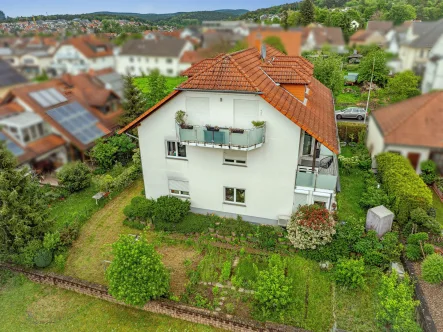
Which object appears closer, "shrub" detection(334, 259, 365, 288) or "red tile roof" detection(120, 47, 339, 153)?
"shrub" detection(334, 259, 365, 288)

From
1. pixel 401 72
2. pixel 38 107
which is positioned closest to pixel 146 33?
pixel 38 107

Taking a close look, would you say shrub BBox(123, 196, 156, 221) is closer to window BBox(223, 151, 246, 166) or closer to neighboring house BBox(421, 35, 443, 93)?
window BBox(223, 151, 246, 166)

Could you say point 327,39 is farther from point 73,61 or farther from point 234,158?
point 73,61

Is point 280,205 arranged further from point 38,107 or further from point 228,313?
point 38,107

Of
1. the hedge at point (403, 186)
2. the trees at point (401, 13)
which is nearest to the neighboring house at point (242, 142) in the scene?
the hedge at point (403, 186)

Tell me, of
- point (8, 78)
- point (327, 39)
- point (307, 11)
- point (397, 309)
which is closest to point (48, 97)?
point (8, 78)

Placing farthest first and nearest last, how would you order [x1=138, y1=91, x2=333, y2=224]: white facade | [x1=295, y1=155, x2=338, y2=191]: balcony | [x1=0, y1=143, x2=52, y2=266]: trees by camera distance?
[x1=295, y1=155, x2=338, y2=191]: balcony → [x1=138, y1=91, x2=333, y2=224]: white facade → [x1=0, y1=143, x2=52, y2=266]: trees

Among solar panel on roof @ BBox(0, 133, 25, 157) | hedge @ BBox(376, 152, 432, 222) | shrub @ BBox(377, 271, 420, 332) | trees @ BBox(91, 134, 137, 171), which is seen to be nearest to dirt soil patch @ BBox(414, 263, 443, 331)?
shrub @ BBox(377, 271, 420, 332)

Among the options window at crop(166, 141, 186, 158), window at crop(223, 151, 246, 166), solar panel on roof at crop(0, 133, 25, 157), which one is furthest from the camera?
window at crop(166, 141, 186, 158)
